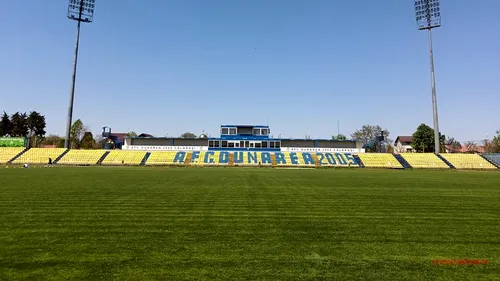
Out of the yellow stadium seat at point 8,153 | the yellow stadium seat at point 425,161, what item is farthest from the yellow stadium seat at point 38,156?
the yellow stadium seat at point 425,161

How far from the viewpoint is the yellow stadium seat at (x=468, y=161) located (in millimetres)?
49344

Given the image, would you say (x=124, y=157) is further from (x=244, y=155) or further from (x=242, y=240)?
(x=242, y=240)

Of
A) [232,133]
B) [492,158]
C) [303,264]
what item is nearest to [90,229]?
[303,264]

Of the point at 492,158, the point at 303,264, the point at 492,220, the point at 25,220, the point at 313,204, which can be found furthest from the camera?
the point at 492,158

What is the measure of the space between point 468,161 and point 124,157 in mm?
62090

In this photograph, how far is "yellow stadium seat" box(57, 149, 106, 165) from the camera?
5028 centimetres

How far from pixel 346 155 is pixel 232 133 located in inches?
916

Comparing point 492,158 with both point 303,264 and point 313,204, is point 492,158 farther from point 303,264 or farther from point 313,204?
point 303,264

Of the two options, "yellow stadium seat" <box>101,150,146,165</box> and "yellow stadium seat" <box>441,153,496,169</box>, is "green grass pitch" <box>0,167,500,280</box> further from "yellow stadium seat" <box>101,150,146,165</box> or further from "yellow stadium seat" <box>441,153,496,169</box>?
"yellow stadium seat" <box>441,153,496,169</box>

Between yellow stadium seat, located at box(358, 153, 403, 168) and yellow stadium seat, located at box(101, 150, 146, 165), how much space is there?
41.7 meters

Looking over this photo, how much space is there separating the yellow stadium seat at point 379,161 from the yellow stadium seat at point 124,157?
41.7 metres

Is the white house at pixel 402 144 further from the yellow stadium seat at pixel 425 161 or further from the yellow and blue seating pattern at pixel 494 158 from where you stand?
the yellow stadium seat at pixel 425 161

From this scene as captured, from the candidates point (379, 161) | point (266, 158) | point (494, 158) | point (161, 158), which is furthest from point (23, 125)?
point (494, 158)

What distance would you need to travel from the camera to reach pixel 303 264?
181 inches
